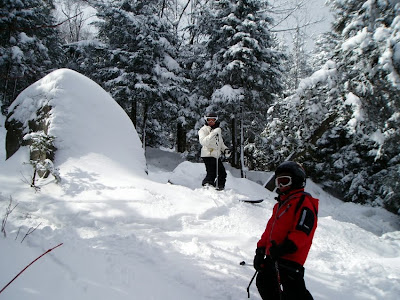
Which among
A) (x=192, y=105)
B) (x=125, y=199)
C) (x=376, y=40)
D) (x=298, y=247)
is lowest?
(x=125, y=199)

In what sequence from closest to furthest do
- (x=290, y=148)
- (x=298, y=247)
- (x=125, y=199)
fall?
(x=298, y=247), (x=125, y=199), (x=290, y=148)

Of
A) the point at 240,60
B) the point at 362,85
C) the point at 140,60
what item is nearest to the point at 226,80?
the point at 240,60

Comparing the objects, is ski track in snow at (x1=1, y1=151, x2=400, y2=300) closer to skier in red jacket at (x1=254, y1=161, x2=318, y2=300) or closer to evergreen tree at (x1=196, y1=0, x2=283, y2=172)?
skier in red jacket at (x1=254, y1=161, x2=318, y2=300)

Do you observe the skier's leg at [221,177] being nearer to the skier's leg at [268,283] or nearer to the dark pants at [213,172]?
the dark pants at [213,172]

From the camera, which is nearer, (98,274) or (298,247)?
(298,247)

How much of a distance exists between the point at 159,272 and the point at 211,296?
28.0 inches

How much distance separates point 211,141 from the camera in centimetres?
696

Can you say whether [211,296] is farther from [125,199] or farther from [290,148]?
[290,148]

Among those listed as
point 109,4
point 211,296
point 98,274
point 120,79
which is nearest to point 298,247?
point 211,296

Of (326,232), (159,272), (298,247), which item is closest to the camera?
(298,247)

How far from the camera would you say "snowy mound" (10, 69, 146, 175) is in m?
6.68

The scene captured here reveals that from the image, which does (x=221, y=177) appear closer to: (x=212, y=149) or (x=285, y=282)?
(x=212, y=149)

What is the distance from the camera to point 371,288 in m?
3.80

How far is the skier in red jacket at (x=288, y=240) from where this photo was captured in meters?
2.54
